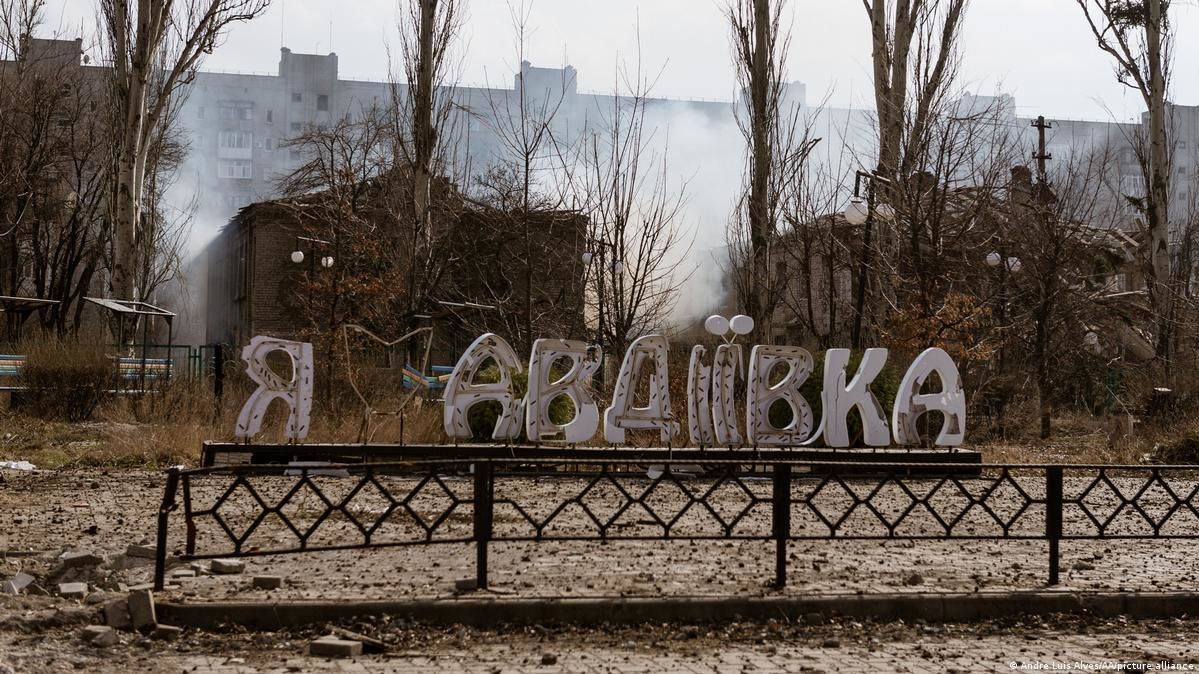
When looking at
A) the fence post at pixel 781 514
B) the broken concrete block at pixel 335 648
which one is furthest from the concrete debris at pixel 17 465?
the fence post at pixel 781 514

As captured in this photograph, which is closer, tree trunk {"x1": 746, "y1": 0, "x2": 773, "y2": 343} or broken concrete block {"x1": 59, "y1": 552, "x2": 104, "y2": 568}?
broken concrete block {"x1": 59, "y1": 552, "x2": 104, "y2": 568}

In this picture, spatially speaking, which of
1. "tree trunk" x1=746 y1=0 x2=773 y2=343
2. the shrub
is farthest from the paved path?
"tree trunk" x1=746 y1=0 x2=773 y2=343

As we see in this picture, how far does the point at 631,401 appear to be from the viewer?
45.6ft

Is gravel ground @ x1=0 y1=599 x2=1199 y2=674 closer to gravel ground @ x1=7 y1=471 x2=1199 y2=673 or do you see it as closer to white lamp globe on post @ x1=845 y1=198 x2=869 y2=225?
gravel ground @ x1=7 y1=471 x2=1199 y2=673

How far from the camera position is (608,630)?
6676mm

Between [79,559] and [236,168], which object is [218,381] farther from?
[236,168]

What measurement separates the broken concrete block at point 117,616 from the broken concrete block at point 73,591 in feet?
2.01

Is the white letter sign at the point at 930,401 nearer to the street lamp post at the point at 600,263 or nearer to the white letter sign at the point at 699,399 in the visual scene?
the white letter sign at the point at 699,399

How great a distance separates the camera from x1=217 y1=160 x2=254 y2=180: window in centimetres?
7662

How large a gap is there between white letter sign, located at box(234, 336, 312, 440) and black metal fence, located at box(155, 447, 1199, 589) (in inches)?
27.2

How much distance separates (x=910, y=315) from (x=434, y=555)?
13.9 meters

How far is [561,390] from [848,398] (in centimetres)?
340

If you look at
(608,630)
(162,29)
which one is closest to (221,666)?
(608,630)

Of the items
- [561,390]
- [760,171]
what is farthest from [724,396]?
[760,171]
